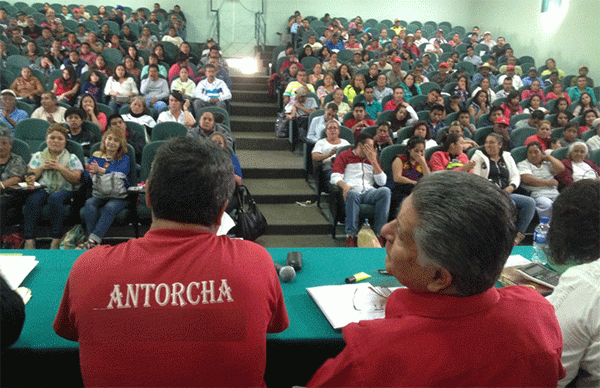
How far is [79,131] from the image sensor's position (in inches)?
167

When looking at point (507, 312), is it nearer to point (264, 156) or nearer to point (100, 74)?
point (264, 156)

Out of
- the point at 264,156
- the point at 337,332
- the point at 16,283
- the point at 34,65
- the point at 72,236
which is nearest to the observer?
the point at 337,332

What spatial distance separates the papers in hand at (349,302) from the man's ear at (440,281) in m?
0.54

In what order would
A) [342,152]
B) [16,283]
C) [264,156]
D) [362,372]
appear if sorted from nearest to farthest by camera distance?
[362,372], [16,283], [342,152], [264,156]

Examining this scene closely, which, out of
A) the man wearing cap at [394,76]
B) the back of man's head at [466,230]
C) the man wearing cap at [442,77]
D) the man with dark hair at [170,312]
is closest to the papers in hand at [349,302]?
the man with dark hair at [170,312]

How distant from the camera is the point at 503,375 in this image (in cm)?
72

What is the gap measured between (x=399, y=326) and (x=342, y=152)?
3297mm

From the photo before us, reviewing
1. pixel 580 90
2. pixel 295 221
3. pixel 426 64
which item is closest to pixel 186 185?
pixel 295 221

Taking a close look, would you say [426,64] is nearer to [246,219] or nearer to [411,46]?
[411,46]

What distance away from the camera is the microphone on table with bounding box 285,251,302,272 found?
1.62 meters

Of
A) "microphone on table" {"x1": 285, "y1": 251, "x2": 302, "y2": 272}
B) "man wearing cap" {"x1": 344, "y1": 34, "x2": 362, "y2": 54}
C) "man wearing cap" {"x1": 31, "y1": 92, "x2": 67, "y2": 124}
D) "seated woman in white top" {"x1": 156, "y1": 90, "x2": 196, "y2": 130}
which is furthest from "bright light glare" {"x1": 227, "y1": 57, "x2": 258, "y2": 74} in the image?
"microphone on table" {"x1": 285, "y1": 251, "x2": 302, "y2": 272}

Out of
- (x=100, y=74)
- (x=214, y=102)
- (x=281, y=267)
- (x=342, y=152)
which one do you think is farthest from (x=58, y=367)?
(x=100, y=74)

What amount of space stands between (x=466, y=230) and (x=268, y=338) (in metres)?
0.72

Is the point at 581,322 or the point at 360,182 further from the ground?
the point at 581,322
